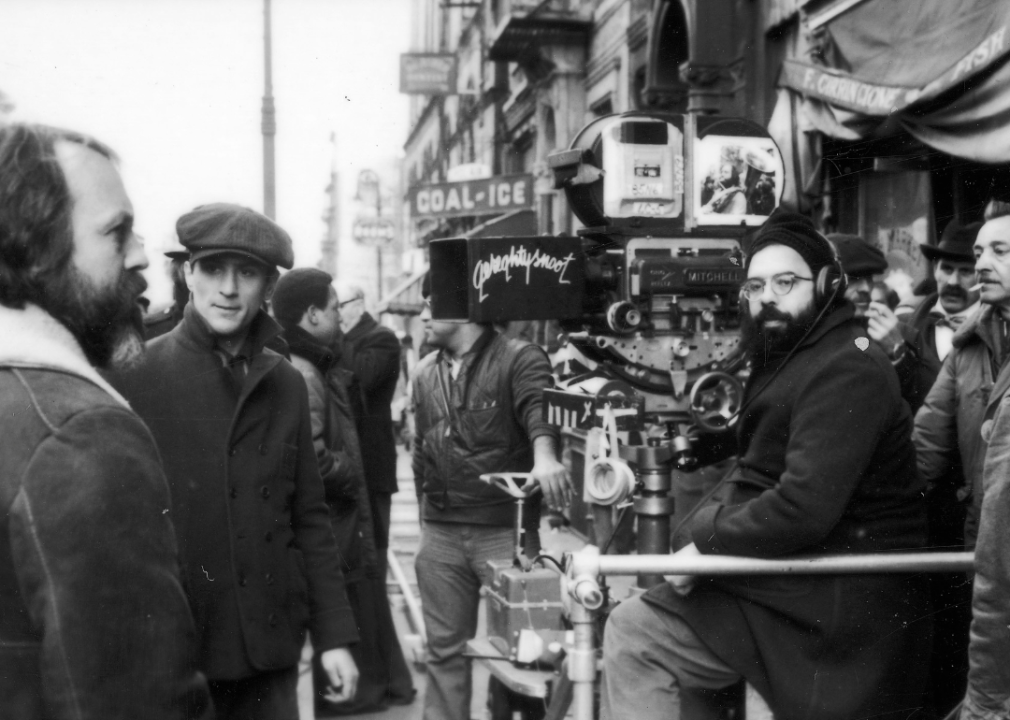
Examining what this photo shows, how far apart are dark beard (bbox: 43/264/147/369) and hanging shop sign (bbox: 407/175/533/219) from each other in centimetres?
619

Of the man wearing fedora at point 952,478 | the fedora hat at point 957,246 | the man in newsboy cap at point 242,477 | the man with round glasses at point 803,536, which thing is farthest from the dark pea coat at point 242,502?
the fedora hat at point 957,246

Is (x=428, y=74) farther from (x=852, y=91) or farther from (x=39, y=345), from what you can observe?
(x=39, y=345)

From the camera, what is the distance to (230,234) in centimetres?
285

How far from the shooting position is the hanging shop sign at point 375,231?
53.6 ft

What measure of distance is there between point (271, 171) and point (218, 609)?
6.25 meters

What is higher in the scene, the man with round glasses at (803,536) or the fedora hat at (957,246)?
the fedora hat at (957,246)

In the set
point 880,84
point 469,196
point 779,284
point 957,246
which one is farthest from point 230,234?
point 469,196

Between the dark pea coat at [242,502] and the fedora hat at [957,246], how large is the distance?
3046mm

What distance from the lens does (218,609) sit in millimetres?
2709

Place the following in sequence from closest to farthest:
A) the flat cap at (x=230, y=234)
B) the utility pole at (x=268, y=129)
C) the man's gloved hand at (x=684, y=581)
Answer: the flat cap at (x=230, y=234)
the man's gloved hand at (x=684, y=581)
the utility pole at (x=268, y=129)

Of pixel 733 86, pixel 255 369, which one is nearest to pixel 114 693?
pixel 255 369

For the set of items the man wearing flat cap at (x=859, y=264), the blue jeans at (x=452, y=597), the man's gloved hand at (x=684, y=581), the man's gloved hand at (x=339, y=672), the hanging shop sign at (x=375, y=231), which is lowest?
the blue jeans at (x=452, y=597)

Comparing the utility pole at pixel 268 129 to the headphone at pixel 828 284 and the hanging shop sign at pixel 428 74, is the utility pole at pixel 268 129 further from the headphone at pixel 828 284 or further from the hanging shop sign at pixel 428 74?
the hanging shop sign at pixel 428 74

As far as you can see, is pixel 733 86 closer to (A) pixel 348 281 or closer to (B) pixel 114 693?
(A) pixel 348 281
